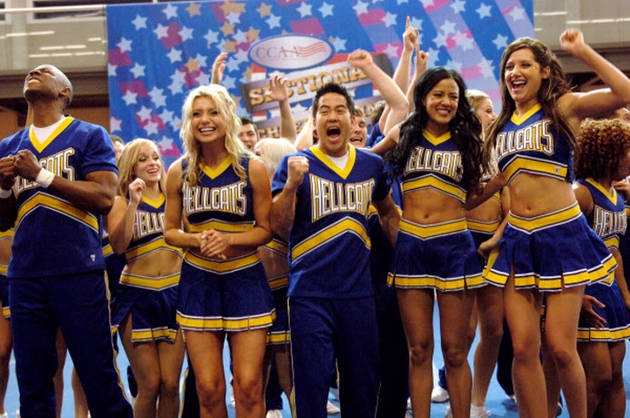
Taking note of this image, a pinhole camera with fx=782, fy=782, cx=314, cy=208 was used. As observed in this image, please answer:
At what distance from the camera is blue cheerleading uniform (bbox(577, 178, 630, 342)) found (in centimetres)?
370

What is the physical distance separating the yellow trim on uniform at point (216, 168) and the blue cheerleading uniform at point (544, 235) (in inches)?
49.1

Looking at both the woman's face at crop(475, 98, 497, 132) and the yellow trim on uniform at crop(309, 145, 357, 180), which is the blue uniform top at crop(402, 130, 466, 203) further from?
the woman's face at crop(475, 98, 497, 132)

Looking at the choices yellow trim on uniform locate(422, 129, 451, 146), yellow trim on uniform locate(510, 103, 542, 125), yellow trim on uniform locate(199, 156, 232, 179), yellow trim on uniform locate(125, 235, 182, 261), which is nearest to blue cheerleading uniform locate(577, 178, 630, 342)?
yellow trim on uniform locate(510, 103, 542, 125)

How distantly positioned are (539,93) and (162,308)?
7.08 ft

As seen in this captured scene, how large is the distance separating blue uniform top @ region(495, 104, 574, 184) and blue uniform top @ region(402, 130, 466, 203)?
0.96ft

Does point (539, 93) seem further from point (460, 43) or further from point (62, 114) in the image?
point (460, 43)

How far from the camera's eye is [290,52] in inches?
391

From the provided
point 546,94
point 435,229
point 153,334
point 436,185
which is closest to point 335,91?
point 436,185

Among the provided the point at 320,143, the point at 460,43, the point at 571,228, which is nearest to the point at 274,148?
the point at 320,143

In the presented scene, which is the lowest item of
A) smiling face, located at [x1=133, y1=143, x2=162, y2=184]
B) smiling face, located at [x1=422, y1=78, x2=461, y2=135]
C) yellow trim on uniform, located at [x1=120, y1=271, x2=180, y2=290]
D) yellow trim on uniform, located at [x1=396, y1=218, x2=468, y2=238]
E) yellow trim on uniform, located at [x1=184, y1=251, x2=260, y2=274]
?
yellow trim on uniform, located at [x1=120, y1=271, x2=180, y2=290]

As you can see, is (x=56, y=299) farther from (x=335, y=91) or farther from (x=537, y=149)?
(x=537, y=149)

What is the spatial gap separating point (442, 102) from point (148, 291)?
1.80 metres

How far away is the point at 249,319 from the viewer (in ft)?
11.1

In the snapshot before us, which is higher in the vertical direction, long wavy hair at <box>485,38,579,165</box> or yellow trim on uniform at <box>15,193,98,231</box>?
long wavy hair at <box>485,38,579,165</box>
